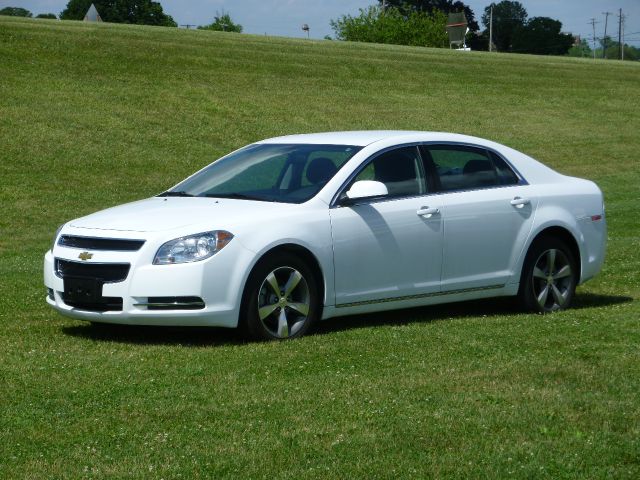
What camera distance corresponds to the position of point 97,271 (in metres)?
8.67

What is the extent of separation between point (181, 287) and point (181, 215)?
64cm

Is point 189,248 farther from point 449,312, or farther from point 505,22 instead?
point 505,22

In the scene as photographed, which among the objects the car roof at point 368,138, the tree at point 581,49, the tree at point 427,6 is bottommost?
the tree at point 581,49

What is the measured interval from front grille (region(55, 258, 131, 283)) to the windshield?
1292mm

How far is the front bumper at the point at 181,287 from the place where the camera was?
845 centimetres

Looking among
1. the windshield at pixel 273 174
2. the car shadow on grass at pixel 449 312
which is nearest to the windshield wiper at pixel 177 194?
the windshield at pixel 273 174

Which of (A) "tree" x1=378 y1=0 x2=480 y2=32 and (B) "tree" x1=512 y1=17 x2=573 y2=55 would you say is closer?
(A) "tree" x1=378 y1=0 x2=480 y2=32

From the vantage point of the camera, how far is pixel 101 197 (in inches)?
869

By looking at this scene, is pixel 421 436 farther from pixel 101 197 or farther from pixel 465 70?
pixel 465 70

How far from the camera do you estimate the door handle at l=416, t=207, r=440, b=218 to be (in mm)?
9572

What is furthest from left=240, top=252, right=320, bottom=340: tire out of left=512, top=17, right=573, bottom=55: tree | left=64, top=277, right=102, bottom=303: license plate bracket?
left=512, top=17, right=573, bottom=55: tree

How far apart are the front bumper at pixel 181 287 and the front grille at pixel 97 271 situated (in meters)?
0.04

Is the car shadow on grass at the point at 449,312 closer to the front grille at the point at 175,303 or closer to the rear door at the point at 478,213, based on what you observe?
→ the rear door at the point at 478,213

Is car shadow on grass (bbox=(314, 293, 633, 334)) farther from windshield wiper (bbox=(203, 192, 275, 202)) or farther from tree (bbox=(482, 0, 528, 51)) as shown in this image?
tree (bbox=(482, 0, 528, 51))
